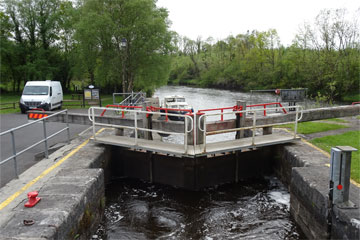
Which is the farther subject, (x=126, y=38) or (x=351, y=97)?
(x=351, y=97)

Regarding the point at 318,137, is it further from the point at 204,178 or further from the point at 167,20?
the point at 167,20

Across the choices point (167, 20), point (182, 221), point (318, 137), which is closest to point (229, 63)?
point (167, 20)

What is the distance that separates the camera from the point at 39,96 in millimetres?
18719

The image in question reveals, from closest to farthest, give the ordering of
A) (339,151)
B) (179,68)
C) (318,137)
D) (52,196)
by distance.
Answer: (339,151)
(52,196)
(318,137)
(179,68)

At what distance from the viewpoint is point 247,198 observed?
8438 millimetres

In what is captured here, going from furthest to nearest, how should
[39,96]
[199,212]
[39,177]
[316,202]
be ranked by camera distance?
[39,96], [199,212], [39,177], [316,202]

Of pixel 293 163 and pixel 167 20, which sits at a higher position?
pixel 167 20

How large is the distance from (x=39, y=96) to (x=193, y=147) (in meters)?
14.5

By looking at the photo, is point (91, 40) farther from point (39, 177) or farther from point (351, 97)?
point (351, 97)

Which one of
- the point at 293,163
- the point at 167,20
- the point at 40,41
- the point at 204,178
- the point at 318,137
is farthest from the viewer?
the point at 40,41

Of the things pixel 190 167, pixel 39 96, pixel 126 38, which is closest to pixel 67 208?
pixel 190 167

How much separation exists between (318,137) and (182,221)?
6434 mm

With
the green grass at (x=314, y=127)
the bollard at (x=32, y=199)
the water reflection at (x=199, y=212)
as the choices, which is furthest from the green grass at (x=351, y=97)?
the bollard at (x=32, y=199)

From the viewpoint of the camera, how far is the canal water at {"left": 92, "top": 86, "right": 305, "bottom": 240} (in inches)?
259
